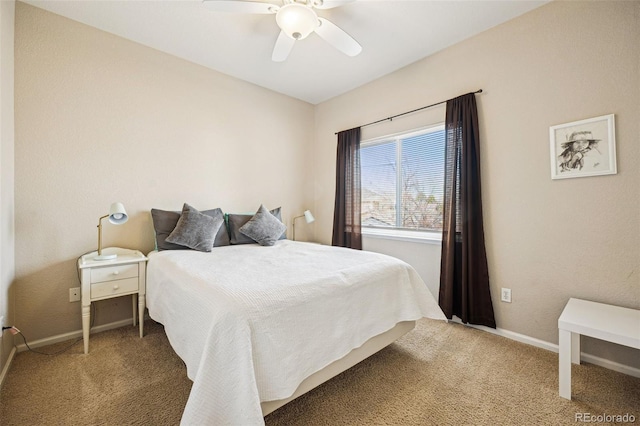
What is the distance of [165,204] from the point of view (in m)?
2.78

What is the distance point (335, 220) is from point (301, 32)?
230cm

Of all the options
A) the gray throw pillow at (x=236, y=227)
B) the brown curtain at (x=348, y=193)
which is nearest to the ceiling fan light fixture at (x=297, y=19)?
the brown curtain at (x=348, y=193)

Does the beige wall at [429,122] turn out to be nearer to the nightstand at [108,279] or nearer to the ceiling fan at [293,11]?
the nightstand at [108,279]

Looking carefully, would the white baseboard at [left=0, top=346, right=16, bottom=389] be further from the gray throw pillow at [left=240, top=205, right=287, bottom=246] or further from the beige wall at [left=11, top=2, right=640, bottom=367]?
the gray throw pillow at [left=240, top=205, right=287, bottom=246]

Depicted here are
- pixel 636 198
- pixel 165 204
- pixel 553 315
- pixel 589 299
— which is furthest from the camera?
pixel 165 204

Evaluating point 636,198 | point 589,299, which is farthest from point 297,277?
point 636,198

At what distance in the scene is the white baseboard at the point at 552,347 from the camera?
71.1 inches

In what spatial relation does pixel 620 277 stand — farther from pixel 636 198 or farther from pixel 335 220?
pixel 335 220

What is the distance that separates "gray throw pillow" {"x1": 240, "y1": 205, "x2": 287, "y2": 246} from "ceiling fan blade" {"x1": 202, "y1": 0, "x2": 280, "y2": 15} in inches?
74.7

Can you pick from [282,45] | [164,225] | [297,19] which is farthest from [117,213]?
[297,19]

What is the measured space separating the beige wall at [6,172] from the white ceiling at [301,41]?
51cm

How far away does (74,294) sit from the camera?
231cm

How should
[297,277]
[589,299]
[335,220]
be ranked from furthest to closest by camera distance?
[335,220] < [589,299] < [297,277]


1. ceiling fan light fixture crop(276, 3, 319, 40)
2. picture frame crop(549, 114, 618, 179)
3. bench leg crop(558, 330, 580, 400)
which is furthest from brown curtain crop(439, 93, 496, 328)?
ceiling fan light fixture crop(276, 3, 319, 40)
